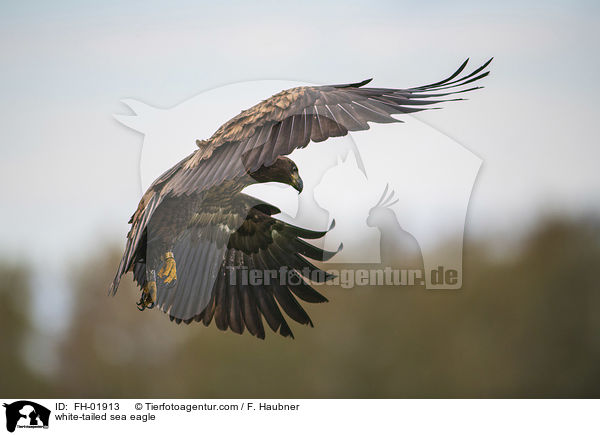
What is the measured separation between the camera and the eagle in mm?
3779

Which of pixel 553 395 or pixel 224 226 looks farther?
pixel 553 395

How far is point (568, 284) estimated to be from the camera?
24047 mm

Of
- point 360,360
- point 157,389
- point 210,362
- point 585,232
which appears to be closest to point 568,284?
point 585,232

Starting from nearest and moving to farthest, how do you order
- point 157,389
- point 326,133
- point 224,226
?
point 326,133 < point 224,226 < point 157,389

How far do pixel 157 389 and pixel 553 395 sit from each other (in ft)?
49.4

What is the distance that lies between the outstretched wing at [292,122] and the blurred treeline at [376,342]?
16.6 metres

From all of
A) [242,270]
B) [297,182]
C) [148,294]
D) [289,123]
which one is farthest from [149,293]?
[289,123]

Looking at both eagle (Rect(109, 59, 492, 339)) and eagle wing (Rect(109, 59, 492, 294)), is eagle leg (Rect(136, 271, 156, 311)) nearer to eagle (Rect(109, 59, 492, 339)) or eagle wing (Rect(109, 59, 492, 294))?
eagle (Rect(109, 59, 492, 339))

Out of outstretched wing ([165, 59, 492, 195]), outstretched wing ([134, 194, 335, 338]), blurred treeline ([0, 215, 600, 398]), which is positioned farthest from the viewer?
blurred treeline ([0, 215, 600, 398])

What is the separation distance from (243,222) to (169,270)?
0.78 metres

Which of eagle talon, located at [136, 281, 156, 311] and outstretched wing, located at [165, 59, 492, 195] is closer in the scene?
outstretched wing, located at [165, 59, 492, 195]
